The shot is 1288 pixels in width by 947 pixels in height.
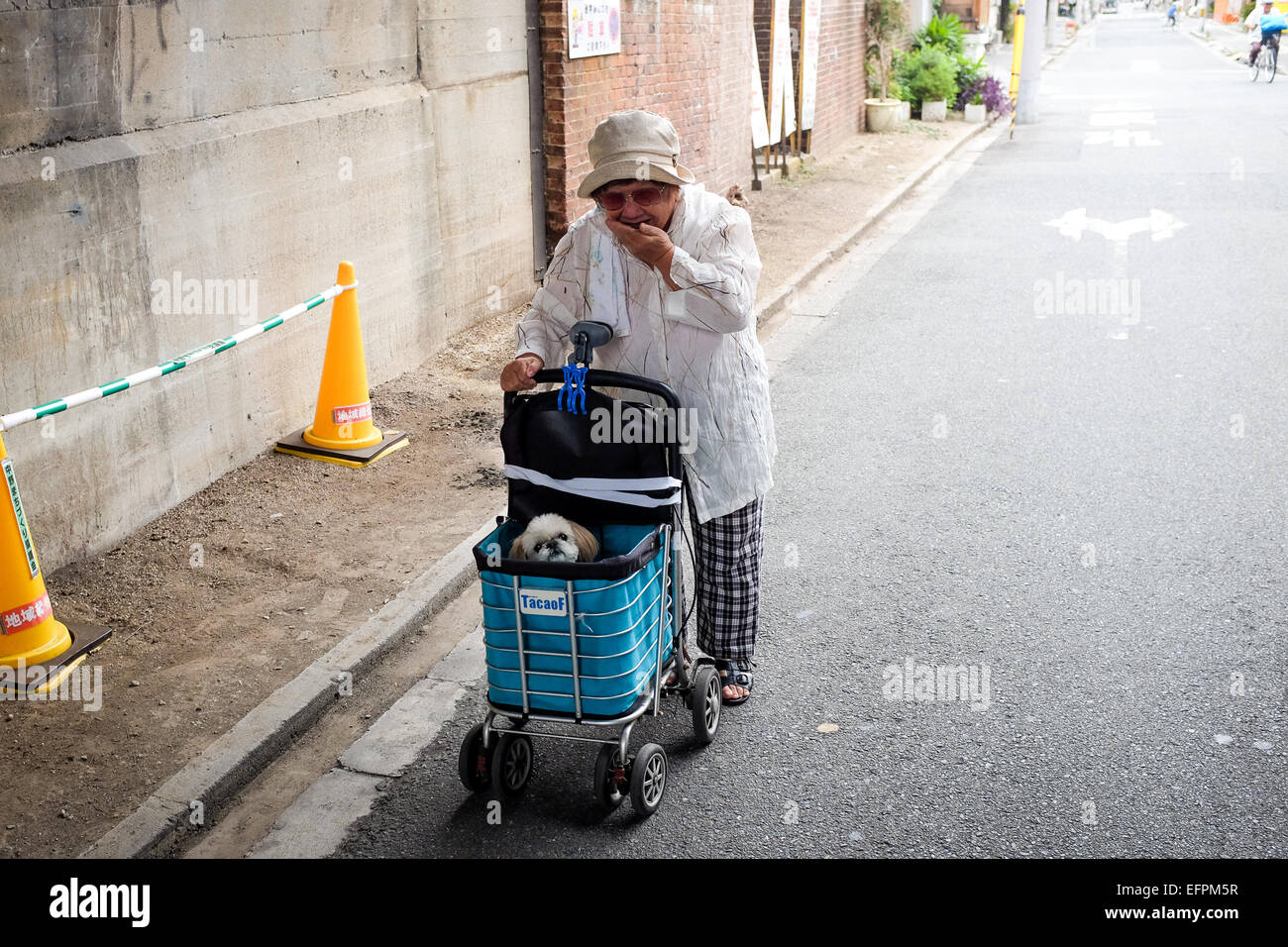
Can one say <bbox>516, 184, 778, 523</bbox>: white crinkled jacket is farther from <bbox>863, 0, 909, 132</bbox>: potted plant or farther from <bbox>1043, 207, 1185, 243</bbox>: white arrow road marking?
<bbox>863, 0, 909, 132</bbox>: potted plant

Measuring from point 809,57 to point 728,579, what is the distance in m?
13.9

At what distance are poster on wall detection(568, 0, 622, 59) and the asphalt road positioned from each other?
2.88m

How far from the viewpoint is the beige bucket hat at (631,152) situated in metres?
3.35

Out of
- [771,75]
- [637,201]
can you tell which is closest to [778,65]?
[771,75]

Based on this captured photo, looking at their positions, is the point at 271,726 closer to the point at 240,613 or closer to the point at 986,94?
the point at 240,613

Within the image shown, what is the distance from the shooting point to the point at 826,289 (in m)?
10.8

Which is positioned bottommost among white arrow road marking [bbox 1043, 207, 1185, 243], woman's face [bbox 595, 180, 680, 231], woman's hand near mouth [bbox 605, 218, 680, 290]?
white arrow road marking [bbox 1043, 207, 1185, 243]

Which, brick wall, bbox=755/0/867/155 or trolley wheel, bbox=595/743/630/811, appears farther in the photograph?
brick wall, bbox=755/0/867/155

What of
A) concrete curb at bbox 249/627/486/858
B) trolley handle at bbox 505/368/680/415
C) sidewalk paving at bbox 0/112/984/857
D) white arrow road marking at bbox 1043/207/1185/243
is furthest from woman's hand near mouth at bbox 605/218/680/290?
white arrow road marking at bbox 1043/207/1185/243

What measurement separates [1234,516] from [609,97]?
6213 mm

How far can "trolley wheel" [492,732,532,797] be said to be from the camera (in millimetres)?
3629

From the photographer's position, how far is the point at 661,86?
11.2 m

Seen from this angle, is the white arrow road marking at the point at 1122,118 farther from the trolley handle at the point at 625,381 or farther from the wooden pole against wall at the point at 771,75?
the trolley handle at the point at 625,381

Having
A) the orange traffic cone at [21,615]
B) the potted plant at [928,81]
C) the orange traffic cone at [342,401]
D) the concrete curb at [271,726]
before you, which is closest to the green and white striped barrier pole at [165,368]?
the orange traffic cone at [342,401]
